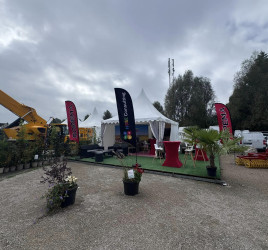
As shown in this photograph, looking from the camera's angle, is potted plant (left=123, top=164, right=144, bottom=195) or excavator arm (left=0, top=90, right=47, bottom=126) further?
excavator arm (left=0, top=90, right=47, bottom=126)

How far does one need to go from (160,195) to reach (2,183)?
476 cm

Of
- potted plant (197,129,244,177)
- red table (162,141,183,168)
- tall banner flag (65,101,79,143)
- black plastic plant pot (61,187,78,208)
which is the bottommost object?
black plastic plant pot (61,187,78,208)

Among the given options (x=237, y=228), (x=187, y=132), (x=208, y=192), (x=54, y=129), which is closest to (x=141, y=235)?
(x=237, y=228)

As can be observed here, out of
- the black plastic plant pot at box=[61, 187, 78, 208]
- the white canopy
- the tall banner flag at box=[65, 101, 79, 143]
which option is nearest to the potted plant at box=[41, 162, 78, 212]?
the black plastic plant pot at box=[61, 187, 78, 208]

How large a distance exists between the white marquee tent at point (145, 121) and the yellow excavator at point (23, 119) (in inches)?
112

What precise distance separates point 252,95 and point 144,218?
20985 mm

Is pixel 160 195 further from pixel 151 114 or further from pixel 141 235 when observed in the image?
pixel 151 114

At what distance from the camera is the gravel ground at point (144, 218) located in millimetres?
2012

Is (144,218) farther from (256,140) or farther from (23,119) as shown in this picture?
(256,140)

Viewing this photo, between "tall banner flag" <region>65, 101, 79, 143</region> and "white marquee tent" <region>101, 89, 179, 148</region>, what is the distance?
69.2 inches

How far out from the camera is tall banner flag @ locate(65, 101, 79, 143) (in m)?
8.25

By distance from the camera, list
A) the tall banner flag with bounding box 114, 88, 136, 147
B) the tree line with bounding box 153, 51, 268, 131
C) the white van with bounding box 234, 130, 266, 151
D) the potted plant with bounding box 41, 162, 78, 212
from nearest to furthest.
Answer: the potted plant with bounding box 41, 162, 78, 212 → the tall banner flag with bounding box 114, 88, 136, 147 → the white van with bounding box 234, 130, 266, 151 → the tree line with bounding box 153, 51, 268, 131

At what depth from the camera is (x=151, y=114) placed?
9062mm

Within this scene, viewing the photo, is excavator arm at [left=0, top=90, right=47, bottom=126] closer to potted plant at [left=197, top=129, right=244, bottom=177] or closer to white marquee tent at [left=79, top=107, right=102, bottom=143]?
white marquee tent at [left=79, top=107, right=102, bottom=143]
